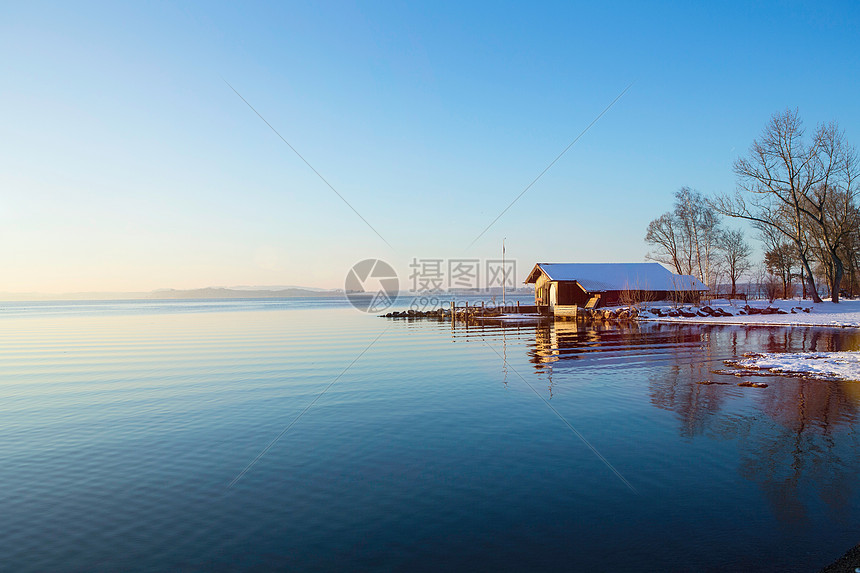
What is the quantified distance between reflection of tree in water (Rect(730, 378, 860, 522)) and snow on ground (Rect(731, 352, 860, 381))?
2.64 metres

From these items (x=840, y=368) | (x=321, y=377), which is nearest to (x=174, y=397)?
(x=321, y=377)

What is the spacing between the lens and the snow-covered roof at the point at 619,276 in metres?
53.9

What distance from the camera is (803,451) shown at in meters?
8.71

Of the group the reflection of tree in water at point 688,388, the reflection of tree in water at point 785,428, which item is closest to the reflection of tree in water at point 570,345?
the reflection of tree in water at point 688,388

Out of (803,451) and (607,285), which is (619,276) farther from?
(803,451)

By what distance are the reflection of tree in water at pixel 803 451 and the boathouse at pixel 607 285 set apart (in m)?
38.6

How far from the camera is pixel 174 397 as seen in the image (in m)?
15.4

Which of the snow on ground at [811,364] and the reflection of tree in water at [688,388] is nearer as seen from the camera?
the reflection of tree in water at [688,388]

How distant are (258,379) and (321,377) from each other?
2.28m

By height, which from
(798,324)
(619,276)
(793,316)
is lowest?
(798,324)

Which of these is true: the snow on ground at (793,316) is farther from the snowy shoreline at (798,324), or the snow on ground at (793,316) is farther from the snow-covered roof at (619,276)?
the snow-covered roof at (619,276)

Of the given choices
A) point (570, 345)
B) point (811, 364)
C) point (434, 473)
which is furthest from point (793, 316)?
point (434, 473)

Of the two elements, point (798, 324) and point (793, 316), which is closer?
point (798, 324)

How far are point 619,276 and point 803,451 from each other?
49.5 meters
